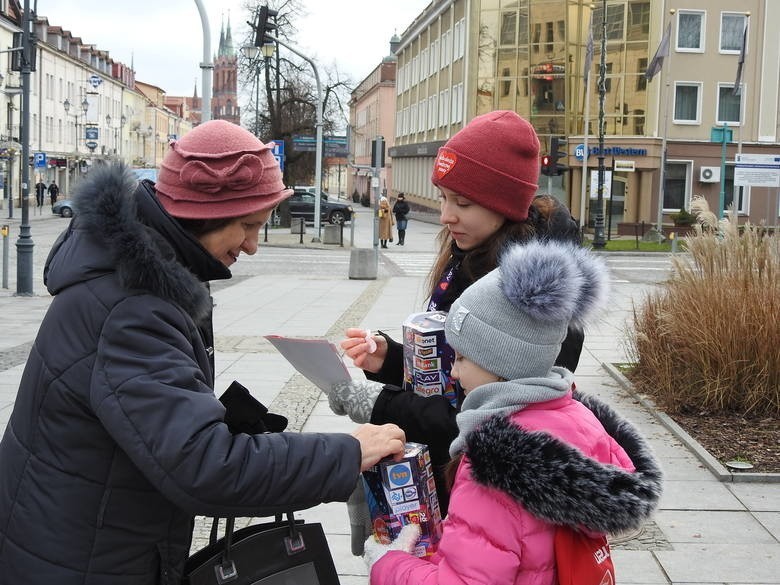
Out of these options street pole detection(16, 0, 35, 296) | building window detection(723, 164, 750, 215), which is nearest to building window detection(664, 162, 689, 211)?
building window detection(723, 164, 750, 215)

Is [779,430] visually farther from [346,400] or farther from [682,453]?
[346,400]

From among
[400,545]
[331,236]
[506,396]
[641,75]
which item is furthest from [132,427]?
[641,75]

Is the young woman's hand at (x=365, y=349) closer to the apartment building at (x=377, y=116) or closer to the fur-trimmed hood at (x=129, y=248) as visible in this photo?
the fur-trimmed hood at (x=129, y=248)

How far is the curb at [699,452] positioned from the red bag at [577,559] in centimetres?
407

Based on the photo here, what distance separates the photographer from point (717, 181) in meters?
41.1

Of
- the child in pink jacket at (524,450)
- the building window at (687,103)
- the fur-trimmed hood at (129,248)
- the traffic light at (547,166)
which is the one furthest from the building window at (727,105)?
the fur-trimmed hood at (129,248)

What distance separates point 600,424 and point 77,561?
47.2 inches

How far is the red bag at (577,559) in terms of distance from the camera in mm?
2014

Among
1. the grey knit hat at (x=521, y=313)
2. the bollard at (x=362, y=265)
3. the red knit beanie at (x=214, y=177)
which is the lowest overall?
the bollard at (x=362, y=265)

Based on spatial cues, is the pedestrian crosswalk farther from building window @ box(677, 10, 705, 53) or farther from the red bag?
the red bag

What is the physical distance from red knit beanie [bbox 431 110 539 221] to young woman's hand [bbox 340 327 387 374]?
49cm

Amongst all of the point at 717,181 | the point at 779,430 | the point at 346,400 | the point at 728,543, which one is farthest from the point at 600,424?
the point at 717,181

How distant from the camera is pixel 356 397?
256cm

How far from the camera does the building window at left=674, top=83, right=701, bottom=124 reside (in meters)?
41.5
